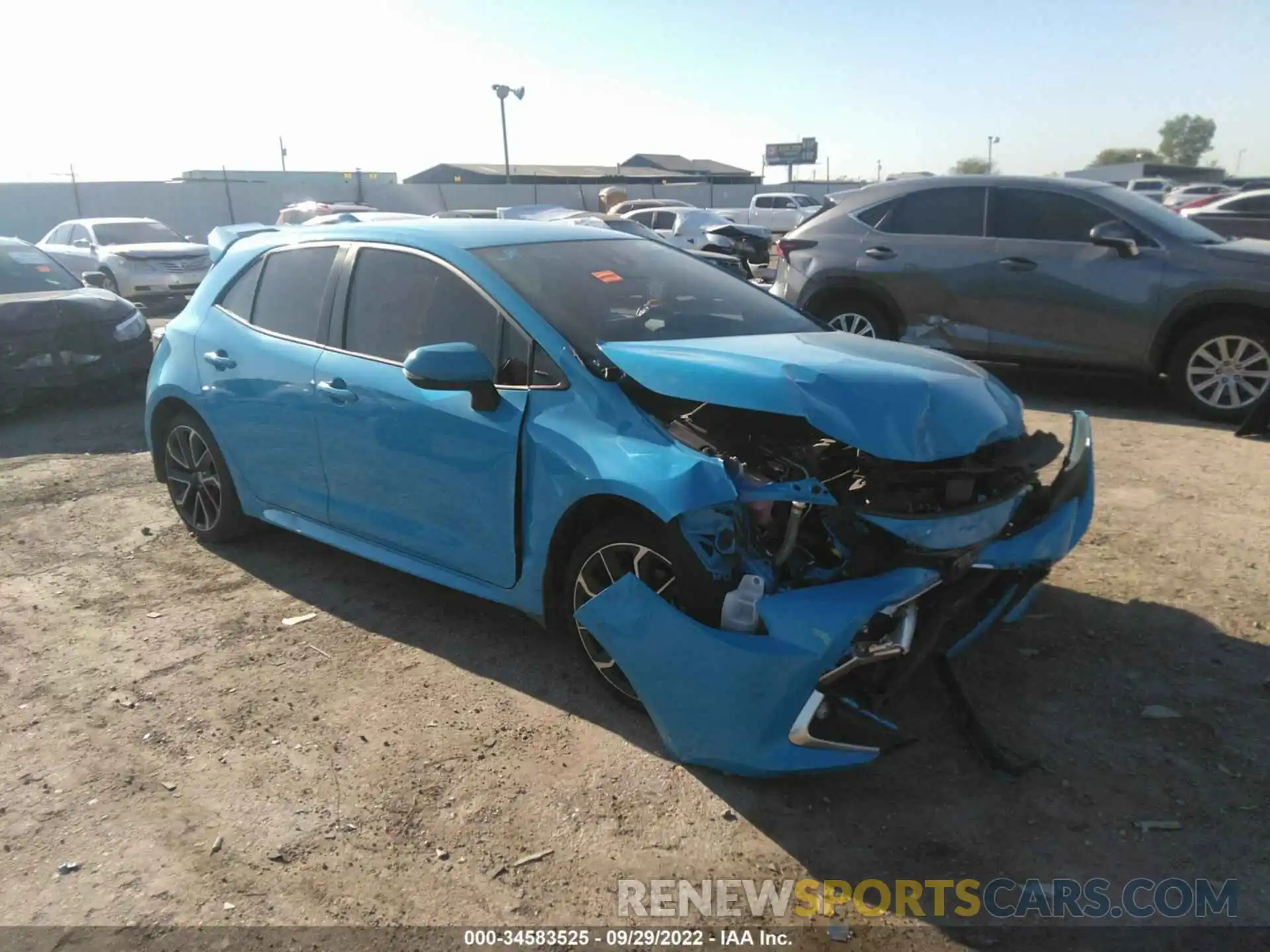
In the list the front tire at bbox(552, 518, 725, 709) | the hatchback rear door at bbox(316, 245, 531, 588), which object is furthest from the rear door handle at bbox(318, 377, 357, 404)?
the front tire at bbox(552, 518, 725, 709)

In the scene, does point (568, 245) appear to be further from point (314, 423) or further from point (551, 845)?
point (551, 845)

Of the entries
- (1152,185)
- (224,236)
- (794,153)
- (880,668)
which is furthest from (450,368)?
(794,153)

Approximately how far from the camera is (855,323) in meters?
8.50

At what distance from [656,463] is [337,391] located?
1747mm

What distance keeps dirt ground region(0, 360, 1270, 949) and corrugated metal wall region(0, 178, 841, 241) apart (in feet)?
94.5

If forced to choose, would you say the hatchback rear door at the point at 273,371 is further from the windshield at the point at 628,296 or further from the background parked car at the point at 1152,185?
the background parked car at the point at 1152,185

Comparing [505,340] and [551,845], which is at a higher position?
[505,340]

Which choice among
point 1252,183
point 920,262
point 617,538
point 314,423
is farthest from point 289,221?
point 1252,183

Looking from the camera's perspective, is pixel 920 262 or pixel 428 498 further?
pixel 920 262

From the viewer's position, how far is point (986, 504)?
3.11 meters

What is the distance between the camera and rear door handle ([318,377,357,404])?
4.08 metres

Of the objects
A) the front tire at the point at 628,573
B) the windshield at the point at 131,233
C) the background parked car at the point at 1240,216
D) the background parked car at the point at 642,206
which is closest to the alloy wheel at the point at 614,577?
the front tire at the point at 628,573

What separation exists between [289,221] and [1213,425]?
19.7 metres

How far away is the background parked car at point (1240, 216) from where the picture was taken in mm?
14617
